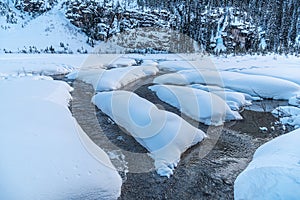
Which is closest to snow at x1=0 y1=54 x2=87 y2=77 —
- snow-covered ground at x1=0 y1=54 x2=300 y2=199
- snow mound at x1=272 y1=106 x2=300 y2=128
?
snow-covered ground at x1=0 y1=54 x2=300 y2=199

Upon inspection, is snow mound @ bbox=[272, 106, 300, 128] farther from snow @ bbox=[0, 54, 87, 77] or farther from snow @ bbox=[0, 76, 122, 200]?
snow @ bbox=[0, 54, 87, 77]

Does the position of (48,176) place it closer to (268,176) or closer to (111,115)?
(268,176)

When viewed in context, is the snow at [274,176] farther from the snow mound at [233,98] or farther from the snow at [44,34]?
the snow at [44,34]

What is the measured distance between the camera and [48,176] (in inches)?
143

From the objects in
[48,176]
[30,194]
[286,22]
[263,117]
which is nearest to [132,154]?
[48,176]

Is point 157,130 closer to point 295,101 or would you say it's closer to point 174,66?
point 295,101

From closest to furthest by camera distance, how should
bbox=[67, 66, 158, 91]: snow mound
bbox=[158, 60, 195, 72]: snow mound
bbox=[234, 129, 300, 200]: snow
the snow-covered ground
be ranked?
bbox=[234, 129, 300, 200]: snow
the snow-covered ground
bbox=[67, 66, 158, 91]: snow mound
bbox=[158, 60, 195, 72]: snow mound

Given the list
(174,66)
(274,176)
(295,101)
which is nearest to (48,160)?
(274,176)

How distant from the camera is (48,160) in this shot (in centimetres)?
393

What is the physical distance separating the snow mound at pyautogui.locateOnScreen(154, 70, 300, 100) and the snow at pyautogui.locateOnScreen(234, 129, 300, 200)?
15.0 feet

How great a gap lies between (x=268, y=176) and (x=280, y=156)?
0.67m

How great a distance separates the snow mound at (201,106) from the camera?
263 inches

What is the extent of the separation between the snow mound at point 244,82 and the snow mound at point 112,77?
108 cm

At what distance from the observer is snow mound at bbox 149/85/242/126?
263 inches
